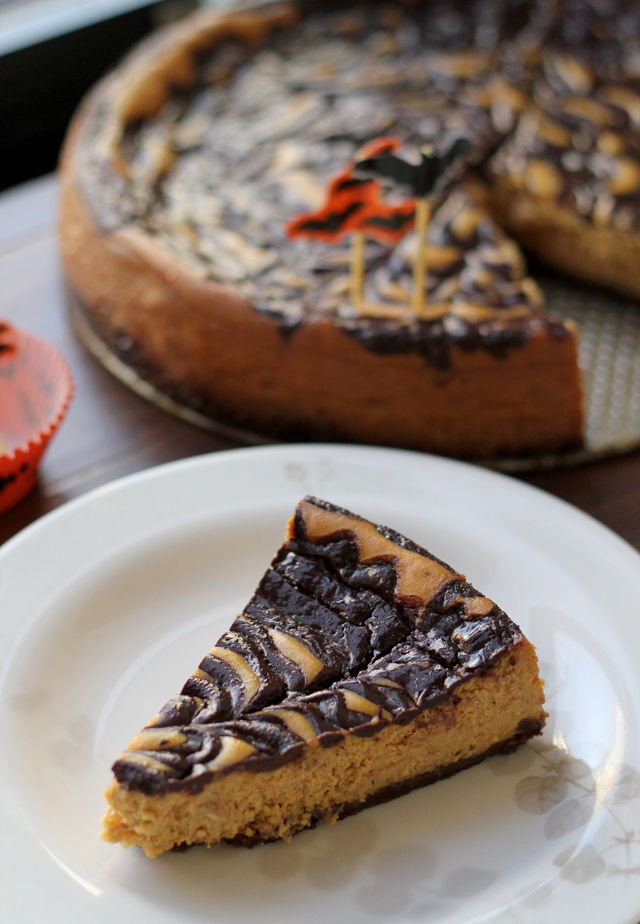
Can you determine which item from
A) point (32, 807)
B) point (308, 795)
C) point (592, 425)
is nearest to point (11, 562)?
point (32, 807)

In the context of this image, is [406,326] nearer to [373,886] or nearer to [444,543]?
[444,543]

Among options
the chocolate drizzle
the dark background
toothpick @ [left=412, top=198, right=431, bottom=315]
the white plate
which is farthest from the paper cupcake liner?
the dark background

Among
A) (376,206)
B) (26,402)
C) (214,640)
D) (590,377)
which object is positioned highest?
(376,206)

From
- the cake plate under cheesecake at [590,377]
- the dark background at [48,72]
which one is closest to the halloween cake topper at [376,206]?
the cake plate under cheesecake at [590,377]

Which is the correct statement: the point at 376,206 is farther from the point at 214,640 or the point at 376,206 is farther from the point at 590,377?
the point at 214,640

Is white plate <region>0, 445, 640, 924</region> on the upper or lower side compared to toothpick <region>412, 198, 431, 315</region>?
lower

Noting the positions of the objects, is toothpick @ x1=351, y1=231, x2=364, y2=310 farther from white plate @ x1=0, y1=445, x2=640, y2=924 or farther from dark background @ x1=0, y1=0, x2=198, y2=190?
dark background @ x1=0, y1=0, x2=198, y2=190

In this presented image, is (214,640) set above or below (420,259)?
below

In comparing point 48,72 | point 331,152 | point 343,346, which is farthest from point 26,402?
point 48,72
